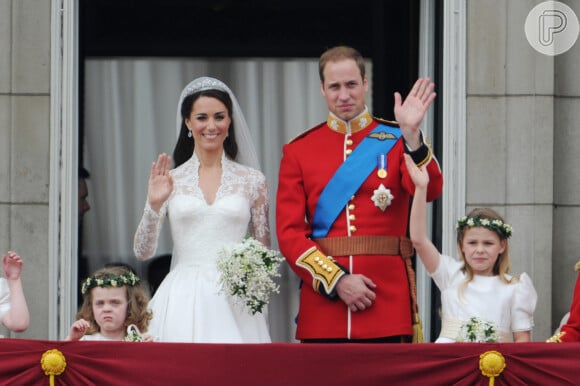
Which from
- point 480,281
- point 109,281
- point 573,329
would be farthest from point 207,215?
point 573,329

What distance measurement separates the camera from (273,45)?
1055cm

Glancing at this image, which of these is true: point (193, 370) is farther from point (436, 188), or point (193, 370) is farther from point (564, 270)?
point (564, 270)

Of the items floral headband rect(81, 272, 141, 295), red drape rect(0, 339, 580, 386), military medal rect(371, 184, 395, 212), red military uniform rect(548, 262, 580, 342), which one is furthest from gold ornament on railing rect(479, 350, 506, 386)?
floral headband rect(81, 272, 141, 295)

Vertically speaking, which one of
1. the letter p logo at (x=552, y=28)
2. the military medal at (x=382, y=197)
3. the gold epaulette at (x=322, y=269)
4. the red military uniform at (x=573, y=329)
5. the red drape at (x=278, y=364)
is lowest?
the red drape at (x=278, y=364)

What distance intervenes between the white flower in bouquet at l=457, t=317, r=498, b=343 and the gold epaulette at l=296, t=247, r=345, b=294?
2.11 ft

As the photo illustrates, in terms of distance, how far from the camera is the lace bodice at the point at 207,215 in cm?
782

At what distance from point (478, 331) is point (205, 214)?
5.23 feet

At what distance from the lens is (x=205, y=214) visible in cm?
784

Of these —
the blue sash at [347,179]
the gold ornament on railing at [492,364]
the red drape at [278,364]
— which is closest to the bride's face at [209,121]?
the blue sash at [347,179]

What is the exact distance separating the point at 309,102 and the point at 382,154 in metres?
3.01

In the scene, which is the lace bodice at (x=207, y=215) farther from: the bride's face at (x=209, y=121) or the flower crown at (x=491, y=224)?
the flower crown at (x=491, y=224)

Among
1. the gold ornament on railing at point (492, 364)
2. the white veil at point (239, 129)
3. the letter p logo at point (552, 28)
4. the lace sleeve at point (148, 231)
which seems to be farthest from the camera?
the letter p logo at point (552, 28)

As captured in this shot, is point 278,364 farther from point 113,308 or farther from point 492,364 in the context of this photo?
point 113,308

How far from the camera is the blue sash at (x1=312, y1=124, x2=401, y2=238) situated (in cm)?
747
